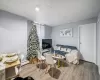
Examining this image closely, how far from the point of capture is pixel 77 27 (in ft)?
12.8

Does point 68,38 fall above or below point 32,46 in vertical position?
above

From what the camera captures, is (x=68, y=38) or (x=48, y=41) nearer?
(x=68, y=38)

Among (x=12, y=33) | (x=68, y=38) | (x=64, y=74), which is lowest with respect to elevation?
(x=64, y=74)

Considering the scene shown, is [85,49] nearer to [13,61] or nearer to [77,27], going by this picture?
[77,27]

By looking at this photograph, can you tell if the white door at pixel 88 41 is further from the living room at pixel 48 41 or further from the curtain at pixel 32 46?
the curtain at pixel 32 46

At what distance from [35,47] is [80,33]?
9.64ft

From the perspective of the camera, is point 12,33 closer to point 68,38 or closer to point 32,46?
point 32,46

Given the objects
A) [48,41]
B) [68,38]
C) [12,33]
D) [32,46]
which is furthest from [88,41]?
[12,33]

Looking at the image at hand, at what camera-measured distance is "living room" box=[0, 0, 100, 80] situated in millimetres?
2191

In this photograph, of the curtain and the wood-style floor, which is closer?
the wood-style floor

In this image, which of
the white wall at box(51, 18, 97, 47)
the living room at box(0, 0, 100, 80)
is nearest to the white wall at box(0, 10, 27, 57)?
the living room at box(0, 0, 100, 80)

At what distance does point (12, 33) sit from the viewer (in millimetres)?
2799

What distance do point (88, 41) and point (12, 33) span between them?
4080 millimetres

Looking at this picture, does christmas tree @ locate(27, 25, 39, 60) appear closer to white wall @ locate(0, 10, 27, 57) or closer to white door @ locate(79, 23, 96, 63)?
white wall @ locate(0, 10, 27, 57)
